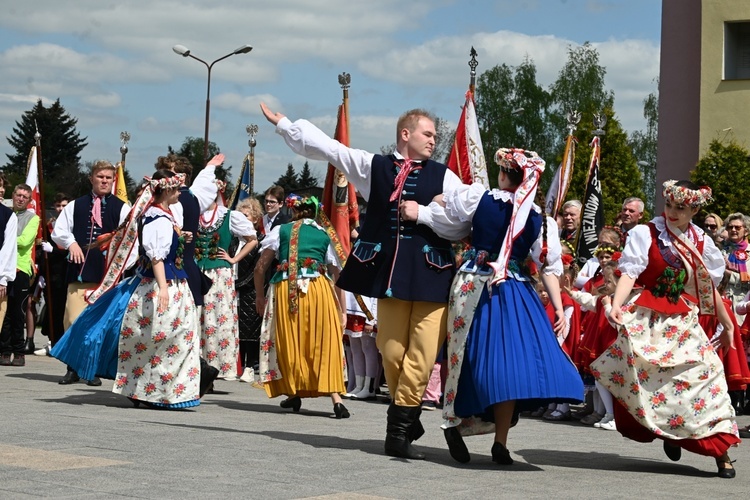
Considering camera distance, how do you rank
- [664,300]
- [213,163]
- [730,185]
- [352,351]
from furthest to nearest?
[730,185], [352,351], [213,163], [664,300]

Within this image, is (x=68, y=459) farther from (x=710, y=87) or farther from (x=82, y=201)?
(x=710, y=87)

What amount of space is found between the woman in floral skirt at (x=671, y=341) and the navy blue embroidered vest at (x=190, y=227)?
14.9 ft

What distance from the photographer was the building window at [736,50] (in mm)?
29031

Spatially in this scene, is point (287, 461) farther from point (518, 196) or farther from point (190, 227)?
point (190, 227)

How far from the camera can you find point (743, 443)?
9.77 meters

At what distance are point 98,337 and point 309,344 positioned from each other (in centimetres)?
174

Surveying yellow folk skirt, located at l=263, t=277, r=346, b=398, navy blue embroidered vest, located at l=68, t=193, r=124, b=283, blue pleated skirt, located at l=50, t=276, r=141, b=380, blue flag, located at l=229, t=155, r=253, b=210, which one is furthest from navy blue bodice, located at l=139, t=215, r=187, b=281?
blue flag, located at l=229, t=155, r=253, b=210

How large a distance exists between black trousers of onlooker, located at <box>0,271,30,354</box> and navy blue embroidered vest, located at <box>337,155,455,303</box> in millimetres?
7783

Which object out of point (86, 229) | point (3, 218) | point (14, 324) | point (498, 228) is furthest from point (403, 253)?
point (14, 324)

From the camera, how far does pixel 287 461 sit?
7.04 metres

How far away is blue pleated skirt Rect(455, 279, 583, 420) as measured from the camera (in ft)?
23.6

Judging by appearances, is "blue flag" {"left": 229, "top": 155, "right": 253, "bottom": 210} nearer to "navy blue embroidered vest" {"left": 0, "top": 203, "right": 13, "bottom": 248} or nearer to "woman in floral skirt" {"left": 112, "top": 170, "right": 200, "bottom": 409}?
"navy blue embroidered vest" {"left": 0, "top": 203, "right": 13, "bottom": 248}

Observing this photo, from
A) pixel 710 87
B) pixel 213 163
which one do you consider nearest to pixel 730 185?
pixel 710 87

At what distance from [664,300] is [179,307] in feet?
14.0
